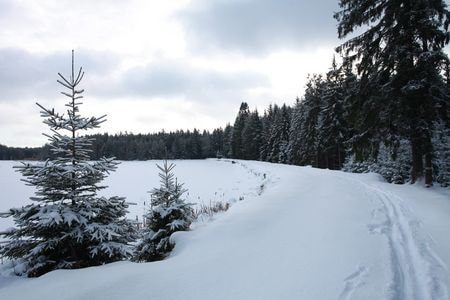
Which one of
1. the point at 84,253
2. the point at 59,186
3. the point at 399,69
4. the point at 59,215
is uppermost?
the point at 399,69

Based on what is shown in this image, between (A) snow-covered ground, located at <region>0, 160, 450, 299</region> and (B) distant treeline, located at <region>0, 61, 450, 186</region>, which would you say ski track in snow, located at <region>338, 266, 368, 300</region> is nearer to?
(A) snow-covered ground, located at <region>0, 160, 450, 299</region>

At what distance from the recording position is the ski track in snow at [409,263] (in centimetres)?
347

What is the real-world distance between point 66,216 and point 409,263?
225 inches

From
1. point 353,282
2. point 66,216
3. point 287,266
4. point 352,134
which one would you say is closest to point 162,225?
point 66,216

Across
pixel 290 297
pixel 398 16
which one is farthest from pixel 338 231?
pixel 398 16

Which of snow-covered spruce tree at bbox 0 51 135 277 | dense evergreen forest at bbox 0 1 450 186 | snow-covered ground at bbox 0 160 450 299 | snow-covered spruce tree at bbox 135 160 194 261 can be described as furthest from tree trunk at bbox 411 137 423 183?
snow-covered spruce tree at bbox 0 51 135 277

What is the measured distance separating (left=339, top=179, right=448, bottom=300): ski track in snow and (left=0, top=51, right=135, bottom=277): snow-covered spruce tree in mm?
4322

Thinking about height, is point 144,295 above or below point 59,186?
below

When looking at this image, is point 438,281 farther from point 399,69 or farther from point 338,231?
point 399,69

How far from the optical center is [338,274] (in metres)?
3.87

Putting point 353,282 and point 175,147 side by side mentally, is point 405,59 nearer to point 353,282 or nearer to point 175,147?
point 353,282

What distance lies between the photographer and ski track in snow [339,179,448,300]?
347 cm

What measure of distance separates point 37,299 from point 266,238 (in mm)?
3727

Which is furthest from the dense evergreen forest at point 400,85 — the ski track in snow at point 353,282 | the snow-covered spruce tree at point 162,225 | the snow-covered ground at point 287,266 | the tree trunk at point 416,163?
the ski track in snow at point 353,282
